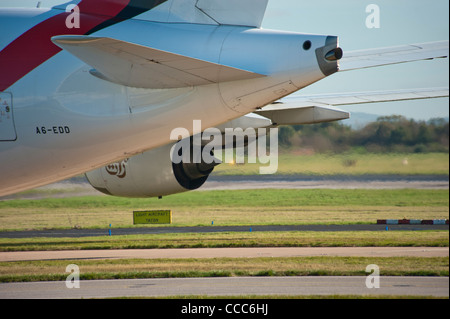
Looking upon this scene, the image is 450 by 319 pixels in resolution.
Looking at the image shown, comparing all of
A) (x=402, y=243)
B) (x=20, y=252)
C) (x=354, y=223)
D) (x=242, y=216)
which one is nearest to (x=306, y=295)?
(x=402, y=243)

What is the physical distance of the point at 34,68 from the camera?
35.7 ft

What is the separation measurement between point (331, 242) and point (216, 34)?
38.2 ft

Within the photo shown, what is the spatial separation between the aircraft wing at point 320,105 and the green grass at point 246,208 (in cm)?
902

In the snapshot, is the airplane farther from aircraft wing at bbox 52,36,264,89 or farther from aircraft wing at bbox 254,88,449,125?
aircraft wing at bbox 254,88,449,125

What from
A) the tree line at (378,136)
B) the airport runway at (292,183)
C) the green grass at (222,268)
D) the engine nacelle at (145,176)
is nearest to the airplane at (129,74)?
the green grass at (222,268)

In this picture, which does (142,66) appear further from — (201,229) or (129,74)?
(201,229)

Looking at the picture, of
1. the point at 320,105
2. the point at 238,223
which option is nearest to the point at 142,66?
the point at 320,105

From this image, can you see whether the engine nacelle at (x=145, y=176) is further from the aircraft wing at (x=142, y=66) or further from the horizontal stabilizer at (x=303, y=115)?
the aircraft wing at (x=142, y=66)

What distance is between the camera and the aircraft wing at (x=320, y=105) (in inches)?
720

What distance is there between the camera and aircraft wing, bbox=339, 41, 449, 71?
12.0m

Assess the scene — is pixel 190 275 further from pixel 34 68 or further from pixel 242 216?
pixel 242 216

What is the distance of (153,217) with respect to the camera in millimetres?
25141

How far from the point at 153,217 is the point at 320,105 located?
940cm

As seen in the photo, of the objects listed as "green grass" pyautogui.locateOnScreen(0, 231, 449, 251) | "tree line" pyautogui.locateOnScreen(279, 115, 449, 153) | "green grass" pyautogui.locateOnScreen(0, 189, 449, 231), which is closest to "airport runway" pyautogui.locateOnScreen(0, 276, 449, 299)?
"green grass" pyautogui.locateOnScreen(0, 231, 449, 251)
